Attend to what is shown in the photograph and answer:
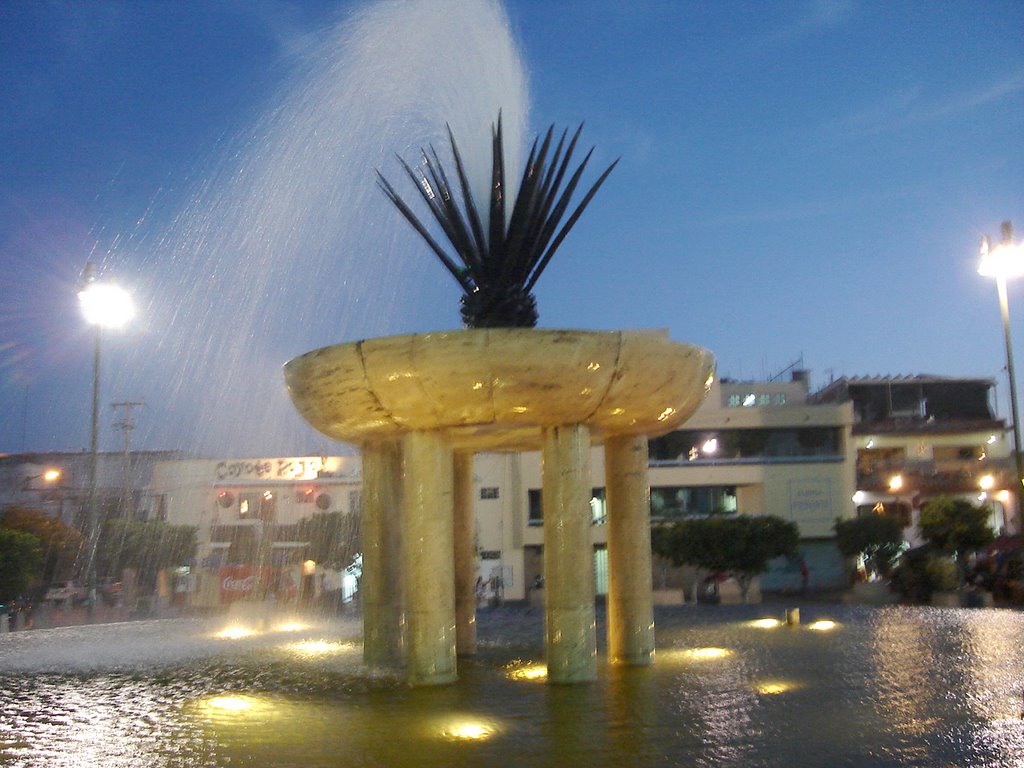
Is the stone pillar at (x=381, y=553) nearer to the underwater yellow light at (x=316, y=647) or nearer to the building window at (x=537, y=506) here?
the underwater yellow light at (x=316, y=647)

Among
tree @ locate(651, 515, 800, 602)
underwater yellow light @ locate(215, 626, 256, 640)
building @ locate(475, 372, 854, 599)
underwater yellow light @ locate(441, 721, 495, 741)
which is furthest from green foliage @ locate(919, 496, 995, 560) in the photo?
underwater yellow light @ locate(441, 721, 495, 741)

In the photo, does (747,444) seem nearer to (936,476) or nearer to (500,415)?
(936,476)

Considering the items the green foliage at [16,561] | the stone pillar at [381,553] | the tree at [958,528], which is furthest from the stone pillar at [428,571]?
the tree at [958,528]

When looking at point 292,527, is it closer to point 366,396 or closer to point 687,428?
point 687,428

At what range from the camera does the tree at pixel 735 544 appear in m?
31.3

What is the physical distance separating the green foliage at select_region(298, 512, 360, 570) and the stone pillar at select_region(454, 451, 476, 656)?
27501mm

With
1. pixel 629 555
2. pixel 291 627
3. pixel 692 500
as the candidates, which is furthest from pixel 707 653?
pixel 692 500

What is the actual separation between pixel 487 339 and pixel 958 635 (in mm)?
8893

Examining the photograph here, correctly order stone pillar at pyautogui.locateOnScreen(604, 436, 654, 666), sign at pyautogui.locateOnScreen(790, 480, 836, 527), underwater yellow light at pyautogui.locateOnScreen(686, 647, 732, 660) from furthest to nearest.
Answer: sign at pyautogui.locateOnScreen(790, 480, 836, 527) → underwater yellow light at pyautogui.locateOnScreen(686, 647, 732, 660) → stone pillar at pyautogui.locateOnScreen(604, 436, 654, 666)

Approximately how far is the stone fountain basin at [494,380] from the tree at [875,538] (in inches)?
1107

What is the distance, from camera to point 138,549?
134ft

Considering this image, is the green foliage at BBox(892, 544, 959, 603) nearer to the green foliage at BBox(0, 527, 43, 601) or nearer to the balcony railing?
the green foliage at BBox(0, 527, 43, 601)

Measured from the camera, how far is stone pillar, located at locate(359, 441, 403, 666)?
12266 millimetres

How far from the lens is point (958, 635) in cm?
1450
